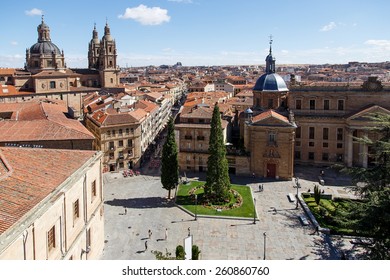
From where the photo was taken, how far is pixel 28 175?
13.9 metres

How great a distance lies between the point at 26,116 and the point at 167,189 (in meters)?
13.6

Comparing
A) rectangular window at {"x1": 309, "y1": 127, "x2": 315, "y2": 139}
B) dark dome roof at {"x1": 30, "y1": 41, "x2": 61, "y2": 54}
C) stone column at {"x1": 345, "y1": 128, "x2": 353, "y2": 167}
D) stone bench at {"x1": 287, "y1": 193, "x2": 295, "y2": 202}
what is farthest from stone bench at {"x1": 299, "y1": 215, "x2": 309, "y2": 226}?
dark dome roof at {"x1": 30, "y1": 41, "x2": 61, "y2": 54}

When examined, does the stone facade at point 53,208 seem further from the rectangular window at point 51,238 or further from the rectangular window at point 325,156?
the rectangular window at point 325,156

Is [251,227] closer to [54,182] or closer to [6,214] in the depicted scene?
[54,182]

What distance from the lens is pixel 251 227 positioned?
2678cm

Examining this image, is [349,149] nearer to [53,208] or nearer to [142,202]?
[142,202]

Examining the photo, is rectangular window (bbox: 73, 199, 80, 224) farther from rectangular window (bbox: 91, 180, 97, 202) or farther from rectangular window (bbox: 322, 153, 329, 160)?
rectangular window (bbox: 322, 153, 329, 160)

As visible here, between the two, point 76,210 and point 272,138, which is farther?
point 272,138

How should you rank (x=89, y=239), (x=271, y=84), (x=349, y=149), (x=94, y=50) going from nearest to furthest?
(x=89, y=239) → (x=349, y=149) → (x=271, y=84) → (x=94, y=50)

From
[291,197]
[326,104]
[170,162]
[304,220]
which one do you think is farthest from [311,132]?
[170,162]

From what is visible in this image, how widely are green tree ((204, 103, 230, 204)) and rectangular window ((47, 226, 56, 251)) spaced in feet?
62.0

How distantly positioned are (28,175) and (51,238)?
2.52 m

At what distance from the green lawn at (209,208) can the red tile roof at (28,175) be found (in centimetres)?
1385

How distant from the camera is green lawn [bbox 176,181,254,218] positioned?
29188 mm
